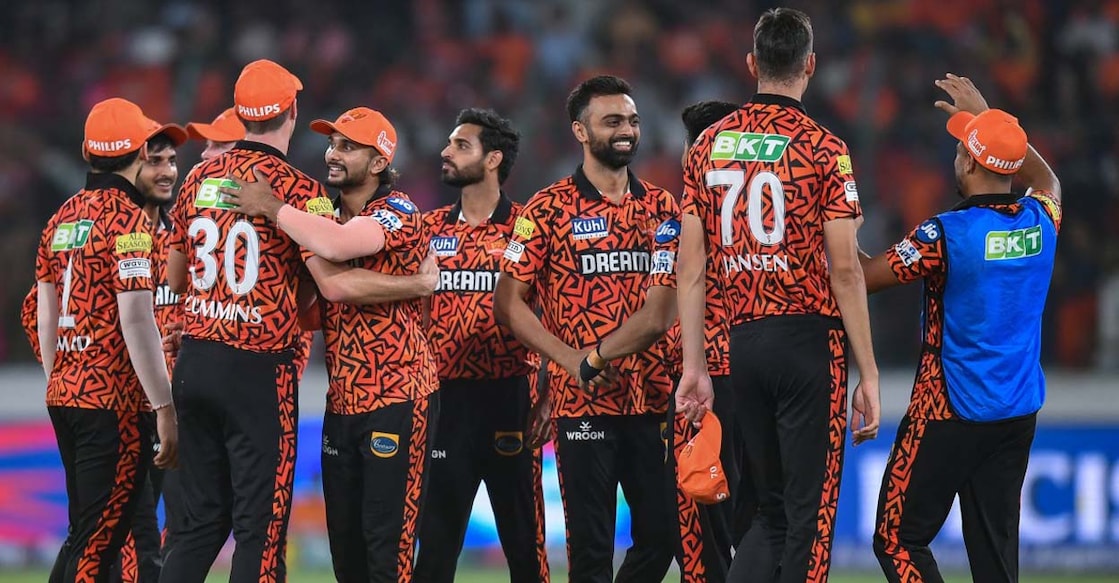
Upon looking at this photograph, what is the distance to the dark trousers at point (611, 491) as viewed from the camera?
284 inches

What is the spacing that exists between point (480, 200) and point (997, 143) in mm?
2950

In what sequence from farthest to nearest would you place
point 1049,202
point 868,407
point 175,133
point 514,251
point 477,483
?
1. point 175,133
2. point 477,483
3. point 514,251
4. point 1049,202
5. point 868,407

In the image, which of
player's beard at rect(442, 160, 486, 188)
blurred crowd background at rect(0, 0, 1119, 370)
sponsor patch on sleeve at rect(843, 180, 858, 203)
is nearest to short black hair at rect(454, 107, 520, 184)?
player's beard at rect(442, 160, 486, 188)

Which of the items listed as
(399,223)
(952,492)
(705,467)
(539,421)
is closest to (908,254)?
(952,492)

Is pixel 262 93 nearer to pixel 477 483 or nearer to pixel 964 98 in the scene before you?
pixel 477 483

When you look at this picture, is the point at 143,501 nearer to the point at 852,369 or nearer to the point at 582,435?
the point at 582,435

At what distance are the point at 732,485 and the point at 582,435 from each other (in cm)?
80

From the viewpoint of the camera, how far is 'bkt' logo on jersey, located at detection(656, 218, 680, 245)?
7.12 meters

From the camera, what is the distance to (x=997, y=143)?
6.58 meters

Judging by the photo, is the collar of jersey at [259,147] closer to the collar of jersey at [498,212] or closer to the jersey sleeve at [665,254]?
the collar of jersey at [498,212]

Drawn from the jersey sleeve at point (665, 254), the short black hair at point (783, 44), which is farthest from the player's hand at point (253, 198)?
the short black hair at point (783, 44)

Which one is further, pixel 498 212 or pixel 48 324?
pixel 498 212

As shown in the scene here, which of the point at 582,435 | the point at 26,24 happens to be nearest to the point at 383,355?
the point at 582,435

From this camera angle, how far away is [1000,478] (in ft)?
21.8
